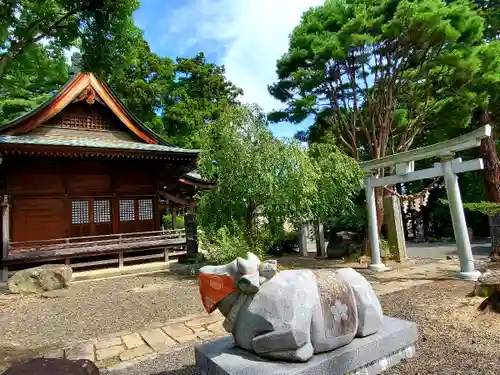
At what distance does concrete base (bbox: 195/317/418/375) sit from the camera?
2.35m

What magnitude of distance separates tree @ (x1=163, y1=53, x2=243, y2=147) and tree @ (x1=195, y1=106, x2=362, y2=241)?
12.2 meters

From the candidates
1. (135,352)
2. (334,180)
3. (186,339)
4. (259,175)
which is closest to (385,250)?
(334,180)

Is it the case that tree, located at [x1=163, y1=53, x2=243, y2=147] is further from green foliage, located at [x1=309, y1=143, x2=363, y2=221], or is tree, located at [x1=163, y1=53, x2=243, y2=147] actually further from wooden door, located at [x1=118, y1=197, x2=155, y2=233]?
green foliage, located at [x1=309, y1=143, x2=363, y2=221]

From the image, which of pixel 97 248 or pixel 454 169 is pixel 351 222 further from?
pixel 97 248

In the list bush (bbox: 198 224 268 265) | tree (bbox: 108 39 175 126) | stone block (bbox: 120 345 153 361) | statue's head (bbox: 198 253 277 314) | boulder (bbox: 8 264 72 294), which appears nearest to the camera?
statue's head (bbox: 198 253 277 314)

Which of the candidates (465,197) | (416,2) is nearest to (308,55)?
(416,2)

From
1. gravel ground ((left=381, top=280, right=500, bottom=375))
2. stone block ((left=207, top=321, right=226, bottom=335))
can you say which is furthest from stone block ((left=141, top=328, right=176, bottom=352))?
gravel ground ((left=381, top=280, right=500, bottom=375))

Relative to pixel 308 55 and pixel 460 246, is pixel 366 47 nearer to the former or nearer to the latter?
pixel 308 55

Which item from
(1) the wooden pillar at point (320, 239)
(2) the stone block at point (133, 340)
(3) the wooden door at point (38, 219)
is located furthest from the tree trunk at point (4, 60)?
(1) the wooden pillar at point (320, 239)

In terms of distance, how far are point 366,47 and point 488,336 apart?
10059 millimetres

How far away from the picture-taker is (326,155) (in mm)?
10609

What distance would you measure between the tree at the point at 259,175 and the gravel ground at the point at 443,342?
418 cm

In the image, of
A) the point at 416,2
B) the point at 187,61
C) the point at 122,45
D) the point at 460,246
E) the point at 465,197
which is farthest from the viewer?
the point at 187,61

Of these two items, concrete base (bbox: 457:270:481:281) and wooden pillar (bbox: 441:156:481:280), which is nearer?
concrete base (bbox: 457:270:481:281)
